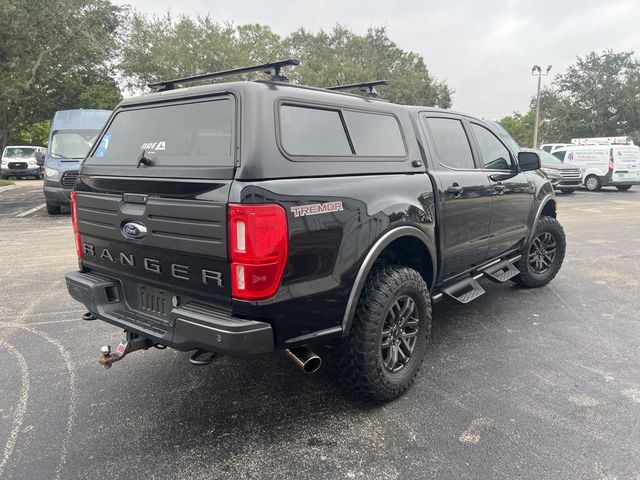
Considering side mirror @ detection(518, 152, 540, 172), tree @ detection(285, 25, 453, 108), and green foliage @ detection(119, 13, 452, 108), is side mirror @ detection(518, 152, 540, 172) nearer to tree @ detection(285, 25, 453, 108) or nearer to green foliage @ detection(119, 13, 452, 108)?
green foliage @ detection(119, 13, 452, 108)

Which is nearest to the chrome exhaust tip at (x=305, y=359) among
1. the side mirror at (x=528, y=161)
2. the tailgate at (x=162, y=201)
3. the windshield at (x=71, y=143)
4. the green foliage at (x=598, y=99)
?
the tailgate at (x=162, y=201)

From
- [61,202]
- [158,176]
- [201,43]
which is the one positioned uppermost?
[201,43]

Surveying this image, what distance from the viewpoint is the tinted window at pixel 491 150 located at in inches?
168

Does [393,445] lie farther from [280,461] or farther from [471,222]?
[471,222]

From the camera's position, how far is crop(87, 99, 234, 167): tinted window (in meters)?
2.57

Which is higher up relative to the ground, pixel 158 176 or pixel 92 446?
pixel 158 176

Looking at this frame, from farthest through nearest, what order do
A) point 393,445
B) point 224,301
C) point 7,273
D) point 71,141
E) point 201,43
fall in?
point 201,43 → point 71,141 → point 7,273 → point 393,445 → point 224,301

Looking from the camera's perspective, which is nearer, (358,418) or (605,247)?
(358,418)

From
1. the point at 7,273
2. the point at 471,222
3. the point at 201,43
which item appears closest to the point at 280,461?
the point at 471,222

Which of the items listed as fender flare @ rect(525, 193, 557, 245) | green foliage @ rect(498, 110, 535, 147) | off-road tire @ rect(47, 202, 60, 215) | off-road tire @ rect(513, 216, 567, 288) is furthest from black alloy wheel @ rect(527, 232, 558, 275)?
green foliage @ rect(498, 110, 535, 147)

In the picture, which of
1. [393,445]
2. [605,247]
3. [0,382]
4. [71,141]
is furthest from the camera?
[71,141]

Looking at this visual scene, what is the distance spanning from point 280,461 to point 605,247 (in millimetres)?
7282

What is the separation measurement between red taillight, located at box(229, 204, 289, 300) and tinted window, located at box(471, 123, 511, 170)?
2627mm

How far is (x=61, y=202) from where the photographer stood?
34.4 ft
